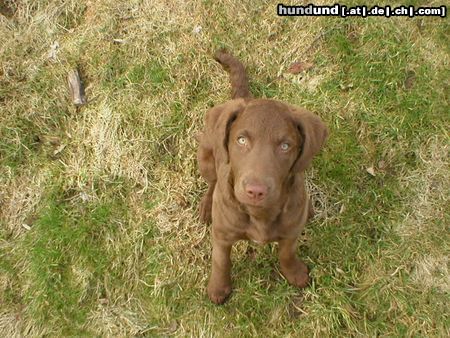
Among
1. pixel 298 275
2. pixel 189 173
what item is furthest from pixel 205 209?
pixel 298 275

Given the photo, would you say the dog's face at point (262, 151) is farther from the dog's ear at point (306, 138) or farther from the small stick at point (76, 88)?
the small stick at point (76, 88)

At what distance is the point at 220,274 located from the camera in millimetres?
3801

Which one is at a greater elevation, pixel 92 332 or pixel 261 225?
pixel 261 225

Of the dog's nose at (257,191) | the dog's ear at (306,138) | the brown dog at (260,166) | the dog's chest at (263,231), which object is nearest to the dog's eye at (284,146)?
the brown dog at (260,166)

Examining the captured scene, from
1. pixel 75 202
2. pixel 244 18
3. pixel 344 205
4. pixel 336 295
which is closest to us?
pixel 336 295

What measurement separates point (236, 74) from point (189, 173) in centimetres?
92

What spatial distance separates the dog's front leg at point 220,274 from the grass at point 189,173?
0.35 feet

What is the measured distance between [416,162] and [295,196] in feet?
5.19

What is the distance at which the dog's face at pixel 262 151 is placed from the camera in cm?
278

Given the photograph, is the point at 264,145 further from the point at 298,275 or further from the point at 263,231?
the point at 298,275

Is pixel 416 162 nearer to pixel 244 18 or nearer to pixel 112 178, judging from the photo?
pixel 244 18

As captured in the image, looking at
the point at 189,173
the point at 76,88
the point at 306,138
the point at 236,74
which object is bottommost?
the point at 189,173

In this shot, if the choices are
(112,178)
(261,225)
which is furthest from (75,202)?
(261,225)

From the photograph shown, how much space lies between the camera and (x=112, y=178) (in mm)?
4492
